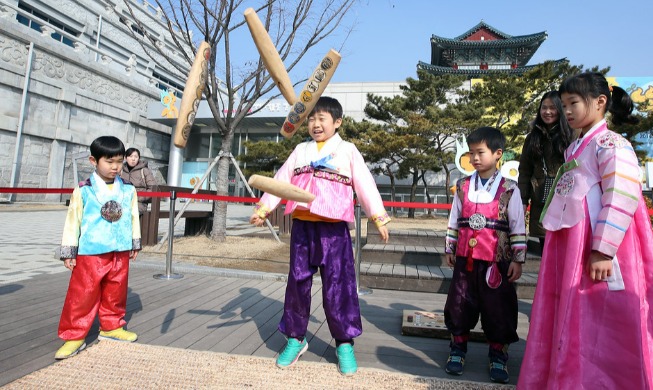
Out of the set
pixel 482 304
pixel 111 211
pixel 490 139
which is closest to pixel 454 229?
pixel 482 304

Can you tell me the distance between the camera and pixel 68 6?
23797 mm

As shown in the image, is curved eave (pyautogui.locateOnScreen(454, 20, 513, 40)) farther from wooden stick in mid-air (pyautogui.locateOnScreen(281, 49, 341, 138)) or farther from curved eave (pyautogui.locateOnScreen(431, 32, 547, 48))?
wooden stick in mid-air (pyautogui.locateOnScreen(281, 49, 341, 138))

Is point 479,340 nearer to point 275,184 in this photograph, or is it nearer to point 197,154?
point 275,184

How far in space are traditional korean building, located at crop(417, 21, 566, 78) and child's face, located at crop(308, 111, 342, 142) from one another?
31.0 meters

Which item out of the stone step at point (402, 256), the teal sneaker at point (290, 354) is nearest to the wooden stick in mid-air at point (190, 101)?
the teal sneaker at point (290, 354)

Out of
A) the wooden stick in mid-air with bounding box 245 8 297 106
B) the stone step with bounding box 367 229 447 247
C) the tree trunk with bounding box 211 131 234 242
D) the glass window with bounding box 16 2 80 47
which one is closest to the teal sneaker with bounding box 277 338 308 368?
the wooden stick in mid-air with bounding box 245 8 297 106

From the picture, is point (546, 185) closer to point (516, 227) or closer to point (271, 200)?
point (516, 227)

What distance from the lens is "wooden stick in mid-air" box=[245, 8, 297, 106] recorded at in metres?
2.11

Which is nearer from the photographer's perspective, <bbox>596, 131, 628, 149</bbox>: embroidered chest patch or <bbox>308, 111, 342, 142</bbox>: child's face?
<bbox>596, 131, 628, 149</bbox>: embroidered chest patch

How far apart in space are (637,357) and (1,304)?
4403 mm

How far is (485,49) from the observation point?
3219 cm

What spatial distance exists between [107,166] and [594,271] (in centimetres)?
289

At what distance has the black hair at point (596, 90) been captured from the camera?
1688mm

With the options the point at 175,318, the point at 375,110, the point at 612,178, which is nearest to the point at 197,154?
the point at 375,110
